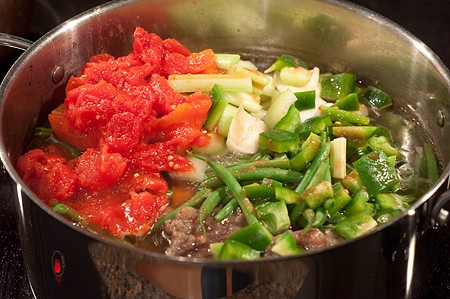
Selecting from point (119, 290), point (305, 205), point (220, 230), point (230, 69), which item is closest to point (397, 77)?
point (230, 69)

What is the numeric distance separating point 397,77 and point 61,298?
1218 mm

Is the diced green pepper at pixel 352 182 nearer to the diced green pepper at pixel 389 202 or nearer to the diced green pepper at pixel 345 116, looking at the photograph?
the diced green pepper at pixel 389 202

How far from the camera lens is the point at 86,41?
2326 millimetres

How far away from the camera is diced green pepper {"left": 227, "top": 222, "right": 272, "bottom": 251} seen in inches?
66.9

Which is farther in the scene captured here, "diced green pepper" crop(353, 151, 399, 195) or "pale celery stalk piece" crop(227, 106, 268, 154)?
"pale celery stalk piece" crop(227, 106, 268, 154)

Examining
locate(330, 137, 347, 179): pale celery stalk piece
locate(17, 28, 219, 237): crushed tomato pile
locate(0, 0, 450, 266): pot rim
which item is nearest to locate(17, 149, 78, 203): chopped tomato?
locate(17, 28, 219, 237): crushed tomato pile

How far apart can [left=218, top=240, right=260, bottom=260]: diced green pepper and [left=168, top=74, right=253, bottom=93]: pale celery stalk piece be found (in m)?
0.66

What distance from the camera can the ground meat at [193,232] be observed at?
1.79 meters

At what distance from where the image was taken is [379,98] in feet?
7.72

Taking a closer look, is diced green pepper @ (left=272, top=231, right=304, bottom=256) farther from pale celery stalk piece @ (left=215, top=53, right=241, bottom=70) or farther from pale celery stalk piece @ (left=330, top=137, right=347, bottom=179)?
pale celery stalk piece @ (left=215, top=53, right=241, bottom=70)

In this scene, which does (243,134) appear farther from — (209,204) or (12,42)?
(12,42)

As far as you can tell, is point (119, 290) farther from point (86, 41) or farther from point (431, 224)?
point (86, 41)

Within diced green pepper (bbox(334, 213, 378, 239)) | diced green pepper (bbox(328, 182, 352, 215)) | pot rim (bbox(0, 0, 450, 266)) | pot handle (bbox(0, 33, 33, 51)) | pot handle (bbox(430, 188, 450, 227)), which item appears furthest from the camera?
pot handle (bbox(0, 33, 33, 51))

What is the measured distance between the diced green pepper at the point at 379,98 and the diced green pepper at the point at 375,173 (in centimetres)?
39
